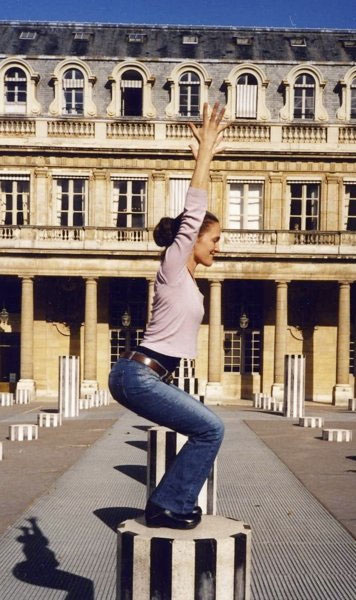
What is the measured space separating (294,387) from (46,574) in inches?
797

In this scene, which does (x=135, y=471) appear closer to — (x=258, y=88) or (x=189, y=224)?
(x=189, y=224)

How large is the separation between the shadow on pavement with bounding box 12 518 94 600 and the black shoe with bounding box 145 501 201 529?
102 inches

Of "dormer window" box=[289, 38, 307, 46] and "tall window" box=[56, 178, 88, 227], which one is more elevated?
"dormer window" box=[289, 38, 307, 46]

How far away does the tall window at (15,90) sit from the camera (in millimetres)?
38781

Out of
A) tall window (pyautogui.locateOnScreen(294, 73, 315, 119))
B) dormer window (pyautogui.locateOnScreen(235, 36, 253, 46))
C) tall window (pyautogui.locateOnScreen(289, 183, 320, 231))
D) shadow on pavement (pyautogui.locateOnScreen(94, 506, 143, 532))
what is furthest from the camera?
dormer window (pyautogui.locateOnScreen(235, 36, 253, 46))

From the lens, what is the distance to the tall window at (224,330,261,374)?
1580 inches

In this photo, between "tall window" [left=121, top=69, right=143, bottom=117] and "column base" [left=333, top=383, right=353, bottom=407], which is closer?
"column base" [left=333, top=383, right=353, bottom=407]

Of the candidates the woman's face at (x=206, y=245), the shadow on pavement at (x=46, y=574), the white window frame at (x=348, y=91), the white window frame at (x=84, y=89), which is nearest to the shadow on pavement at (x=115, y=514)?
the shadow on pavement at (x=46, y=574)

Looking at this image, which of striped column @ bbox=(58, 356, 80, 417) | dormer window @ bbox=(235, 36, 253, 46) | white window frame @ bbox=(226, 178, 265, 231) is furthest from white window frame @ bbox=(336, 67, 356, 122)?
striped column @ bbox=(58, 356, 80, 417)

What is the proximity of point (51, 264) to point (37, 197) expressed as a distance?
119 inches

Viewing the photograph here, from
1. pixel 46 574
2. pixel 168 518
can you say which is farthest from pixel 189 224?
pixel 46 574

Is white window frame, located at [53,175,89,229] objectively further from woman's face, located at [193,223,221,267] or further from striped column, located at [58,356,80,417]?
woman's face, located at [193,223,221,267]

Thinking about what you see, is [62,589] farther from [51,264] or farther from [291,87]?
[291,87]

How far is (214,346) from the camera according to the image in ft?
124
